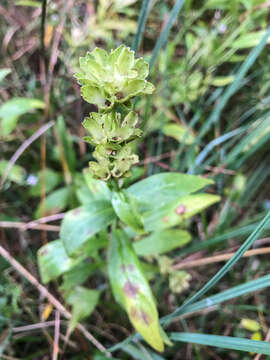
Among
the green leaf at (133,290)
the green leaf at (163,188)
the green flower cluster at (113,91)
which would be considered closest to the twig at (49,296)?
the green leaf at (133,290)

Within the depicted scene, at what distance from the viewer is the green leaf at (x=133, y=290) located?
1254 millimetres

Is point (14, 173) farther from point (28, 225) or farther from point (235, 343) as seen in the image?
point (235, 343)

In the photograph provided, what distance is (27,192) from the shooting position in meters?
2.22

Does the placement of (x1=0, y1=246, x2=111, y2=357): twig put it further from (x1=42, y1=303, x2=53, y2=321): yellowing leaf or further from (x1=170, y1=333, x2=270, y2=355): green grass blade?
(x1=170, y1=333, x2=270, y2=355): green grass blade

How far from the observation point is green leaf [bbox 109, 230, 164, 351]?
49.4 inches

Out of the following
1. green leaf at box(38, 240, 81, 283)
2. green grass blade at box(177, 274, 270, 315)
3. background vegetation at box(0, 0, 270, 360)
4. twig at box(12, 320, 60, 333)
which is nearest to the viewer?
green grass blade at box(177, 274, 270, 315)

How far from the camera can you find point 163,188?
4.39ft

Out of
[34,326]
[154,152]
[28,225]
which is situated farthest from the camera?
[154,152]

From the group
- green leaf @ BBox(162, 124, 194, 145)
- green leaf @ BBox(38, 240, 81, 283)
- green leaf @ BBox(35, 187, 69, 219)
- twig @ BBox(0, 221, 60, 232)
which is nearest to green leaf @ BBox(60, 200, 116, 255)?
green leaf @ BBox(38, 240, 81, 283)

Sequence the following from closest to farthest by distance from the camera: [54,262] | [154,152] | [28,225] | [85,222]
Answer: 1. [85,222]
2. [54,262]
3. [28,225]
4. [154,152]

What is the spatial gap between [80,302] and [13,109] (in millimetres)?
1253

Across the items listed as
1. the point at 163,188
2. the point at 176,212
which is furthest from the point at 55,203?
the point at 163,188

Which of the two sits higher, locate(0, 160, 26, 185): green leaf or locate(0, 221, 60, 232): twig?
locate(0, 160, 26, 185): green leaf

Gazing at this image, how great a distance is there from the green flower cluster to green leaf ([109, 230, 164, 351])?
46 centimetres
